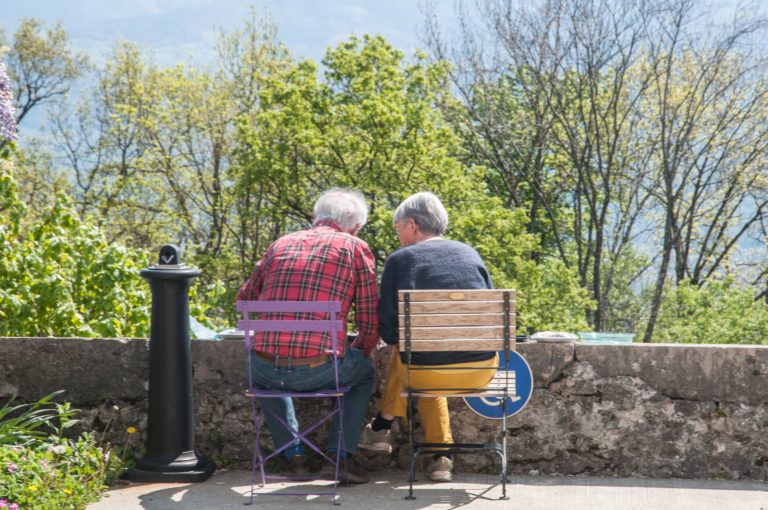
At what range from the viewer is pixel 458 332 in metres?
5.27

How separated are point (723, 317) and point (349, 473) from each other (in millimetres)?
17253

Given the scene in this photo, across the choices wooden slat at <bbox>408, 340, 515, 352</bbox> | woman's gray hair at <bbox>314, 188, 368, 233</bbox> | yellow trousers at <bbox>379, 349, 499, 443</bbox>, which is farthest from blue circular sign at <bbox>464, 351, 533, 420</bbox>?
woman's gray hair at <bbox>314, 188, 368, 233</bbox>

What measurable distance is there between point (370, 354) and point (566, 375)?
43.9 inches

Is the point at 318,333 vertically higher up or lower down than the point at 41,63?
→ lower down

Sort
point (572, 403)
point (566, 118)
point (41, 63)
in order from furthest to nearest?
1. point (41, 63)
2. point (566, 118)
3. point (572, 403)

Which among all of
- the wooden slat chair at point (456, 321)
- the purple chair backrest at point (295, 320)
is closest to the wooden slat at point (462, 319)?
the wooden slat chair at point (456, 321)

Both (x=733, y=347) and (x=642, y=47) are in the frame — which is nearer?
(x=733, y=347)

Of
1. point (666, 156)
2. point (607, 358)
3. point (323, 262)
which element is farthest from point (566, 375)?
point (666, 156)

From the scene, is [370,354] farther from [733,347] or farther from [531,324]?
[531,324]

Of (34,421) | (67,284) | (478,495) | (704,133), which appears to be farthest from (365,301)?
(704,133)

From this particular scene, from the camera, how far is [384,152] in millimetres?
24688

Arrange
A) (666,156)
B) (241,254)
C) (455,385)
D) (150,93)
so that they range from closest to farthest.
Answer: (455,385) < (666,156) < (241,254) < (150,93)

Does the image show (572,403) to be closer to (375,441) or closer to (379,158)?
(375,441)

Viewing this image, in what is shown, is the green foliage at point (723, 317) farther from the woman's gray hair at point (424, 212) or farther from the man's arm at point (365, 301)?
the man's arm at point (365, 301)
